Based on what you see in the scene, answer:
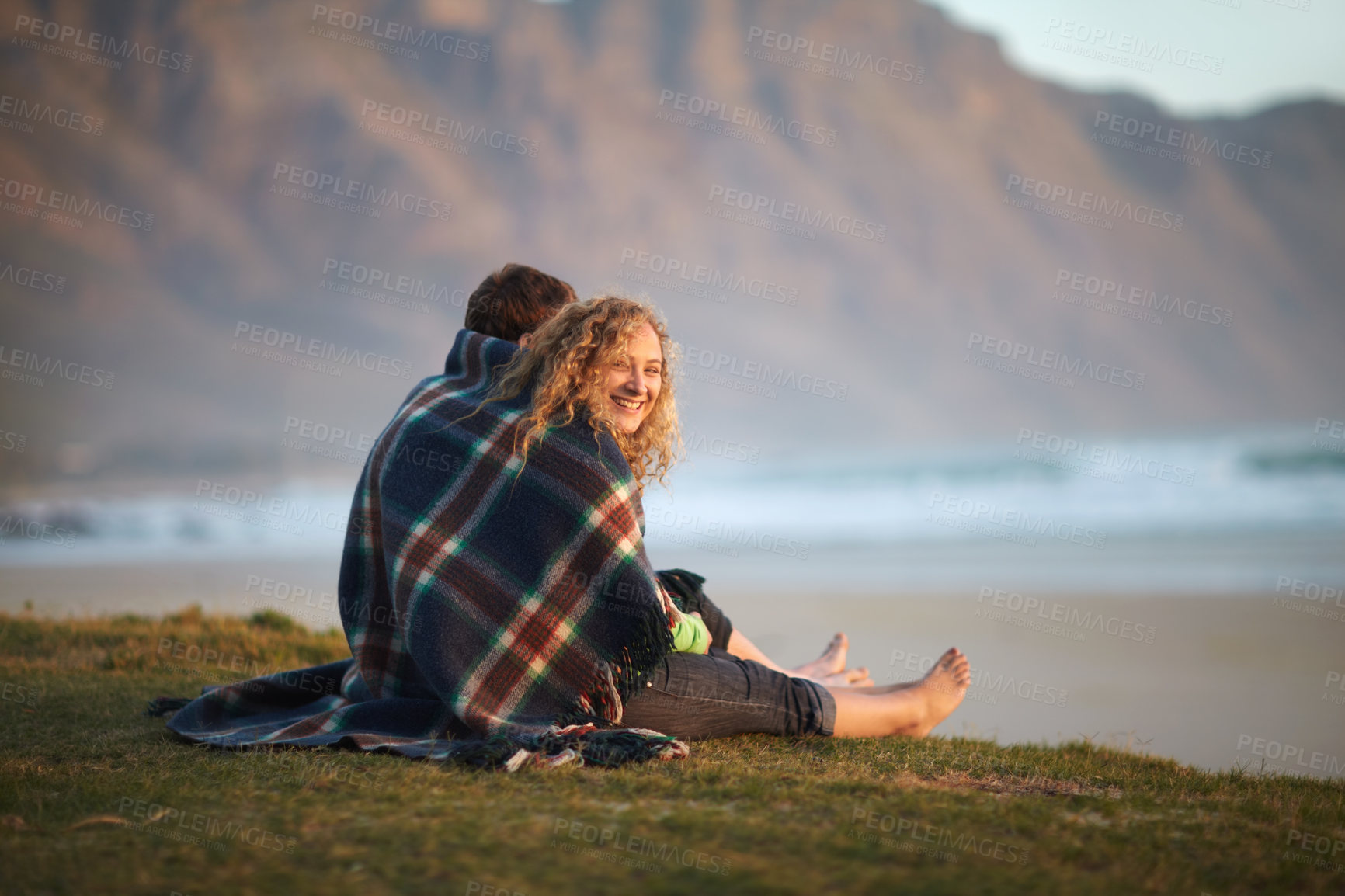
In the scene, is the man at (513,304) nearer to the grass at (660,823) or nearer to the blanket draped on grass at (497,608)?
the blanket draped on grass at (497,608)

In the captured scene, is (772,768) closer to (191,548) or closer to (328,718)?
(328,718)

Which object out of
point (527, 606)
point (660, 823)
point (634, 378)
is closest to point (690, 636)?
point (527, 606)

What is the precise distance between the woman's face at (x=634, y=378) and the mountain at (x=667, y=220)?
1207 inches

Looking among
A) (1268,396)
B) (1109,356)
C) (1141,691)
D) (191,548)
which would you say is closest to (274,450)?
(191,548)

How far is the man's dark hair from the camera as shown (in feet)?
12.9

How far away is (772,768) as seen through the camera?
301 cm

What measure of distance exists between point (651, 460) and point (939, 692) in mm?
1429

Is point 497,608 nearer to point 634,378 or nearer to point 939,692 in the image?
point 634,378

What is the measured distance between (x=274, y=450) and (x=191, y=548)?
22.8 m

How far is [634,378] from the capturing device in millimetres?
3668

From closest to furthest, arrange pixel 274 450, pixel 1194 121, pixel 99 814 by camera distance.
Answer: pixel 99 814 → pixel 274 450 → pixel 1194 121

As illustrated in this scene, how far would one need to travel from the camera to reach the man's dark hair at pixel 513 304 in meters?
3.93

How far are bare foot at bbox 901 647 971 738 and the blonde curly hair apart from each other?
1.35 m

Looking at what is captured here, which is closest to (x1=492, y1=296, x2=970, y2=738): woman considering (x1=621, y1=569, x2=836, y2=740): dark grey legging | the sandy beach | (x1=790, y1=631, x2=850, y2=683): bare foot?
(x1=621, y1=569, x2=836, y2=740): dark grey legging
